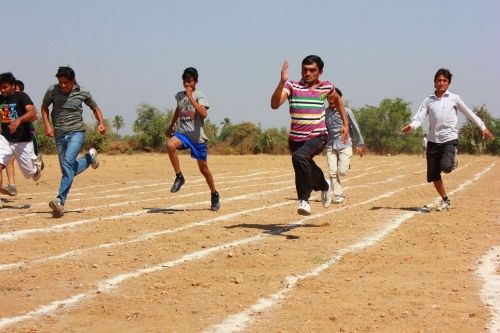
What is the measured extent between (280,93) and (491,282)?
3055 mm

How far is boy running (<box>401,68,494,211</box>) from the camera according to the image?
348 inches

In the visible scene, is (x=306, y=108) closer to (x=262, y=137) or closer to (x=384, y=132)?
(x=262, y=137)

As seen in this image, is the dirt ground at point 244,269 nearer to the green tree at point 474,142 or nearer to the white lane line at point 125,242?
the white lane line at point 125,242

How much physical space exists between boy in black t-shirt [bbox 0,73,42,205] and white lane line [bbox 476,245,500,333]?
21.2ft

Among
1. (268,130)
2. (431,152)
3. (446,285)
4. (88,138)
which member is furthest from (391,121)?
(446,285)

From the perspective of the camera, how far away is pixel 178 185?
9.12 metres

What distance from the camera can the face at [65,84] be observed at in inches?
330

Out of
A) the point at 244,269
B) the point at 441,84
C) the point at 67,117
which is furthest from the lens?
the point at 441,84

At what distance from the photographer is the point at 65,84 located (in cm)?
842

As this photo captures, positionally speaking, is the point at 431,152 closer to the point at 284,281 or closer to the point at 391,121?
the point at 284,281

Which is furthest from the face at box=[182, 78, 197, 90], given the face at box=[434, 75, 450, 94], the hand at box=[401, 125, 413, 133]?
the face at box=[434, 75, 450, 94]

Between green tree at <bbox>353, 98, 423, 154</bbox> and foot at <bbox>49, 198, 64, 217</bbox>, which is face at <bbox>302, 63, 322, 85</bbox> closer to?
foot at <bbox>49, 198, 64, 217</bbox>

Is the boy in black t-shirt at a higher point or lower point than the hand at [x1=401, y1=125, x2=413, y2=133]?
higher

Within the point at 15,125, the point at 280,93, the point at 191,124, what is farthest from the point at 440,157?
the point at 15,125
